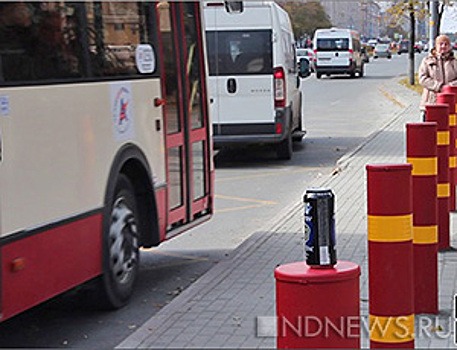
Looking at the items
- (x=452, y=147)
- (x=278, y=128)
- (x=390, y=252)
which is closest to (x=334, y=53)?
(x=278, y=128)

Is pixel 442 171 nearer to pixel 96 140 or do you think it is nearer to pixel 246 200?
pixel 96 140

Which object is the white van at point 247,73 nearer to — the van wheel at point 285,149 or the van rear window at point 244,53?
the van rear window at point 244,53

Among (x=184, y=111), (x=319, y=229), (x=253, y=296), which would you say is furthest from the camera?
(x=184, y=111)

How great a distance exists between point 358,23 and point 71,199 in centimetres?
15369

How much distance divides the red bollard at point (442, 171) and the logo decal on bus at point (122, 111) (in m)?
2.58

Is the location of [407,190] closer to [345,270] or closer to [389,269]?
[389,269]

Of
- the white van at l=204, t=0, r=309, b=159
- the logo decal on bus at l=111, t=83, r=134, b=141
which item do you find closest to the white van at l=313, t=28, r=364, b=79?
the white van at l=204, t=0, r=309, b=159

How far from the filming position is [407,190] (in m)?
5.73

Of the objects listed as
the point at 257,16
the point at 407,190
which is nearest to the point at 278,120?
the point at 257,16

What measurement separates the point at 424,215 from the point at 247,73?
421 inches

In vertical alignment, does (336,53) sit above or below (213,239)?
above

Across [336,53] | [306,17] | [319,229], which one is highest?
[306,17]

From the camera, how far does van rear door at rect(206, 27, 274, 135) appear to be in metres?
17.9

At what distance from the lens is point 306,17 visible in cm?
11006
